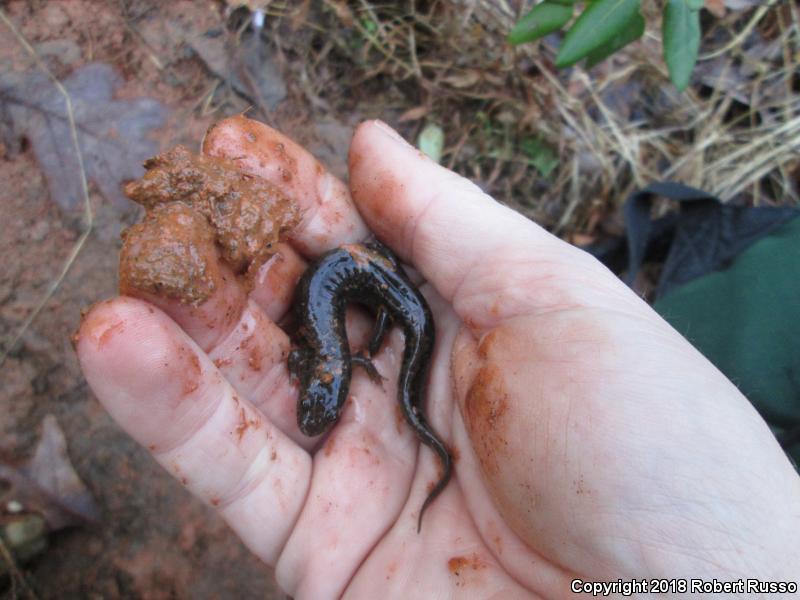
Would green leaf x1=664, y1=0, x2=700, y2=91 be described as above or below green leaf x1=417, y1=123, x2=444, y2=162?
above

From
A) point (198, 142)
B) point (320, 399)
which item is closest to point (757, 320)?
point (320, 399)

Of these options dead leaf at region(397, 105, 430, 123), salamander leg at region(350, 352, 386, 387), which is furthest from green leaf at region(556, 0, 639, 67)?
salamander leg at region(350, 352, 386, 387)

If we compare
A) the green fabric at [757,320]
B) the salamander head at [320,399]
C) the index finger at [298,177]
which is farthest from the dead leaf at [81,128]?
the green fabric at [757,320]

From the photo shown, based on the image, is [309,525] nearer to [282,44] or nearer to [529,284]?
[529,284]

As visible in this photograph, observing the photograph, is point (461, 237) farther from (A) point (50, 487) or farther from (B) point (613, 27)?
(A) point (50, 487)

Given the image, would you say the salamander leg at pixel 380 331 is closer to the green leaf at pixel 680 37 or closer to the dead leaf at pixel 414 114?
the dead leaf at pixel 414 114

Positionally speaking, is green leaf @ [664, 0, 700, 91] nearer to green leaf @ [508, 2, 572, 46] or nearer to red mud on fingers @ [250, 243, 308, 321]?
green leaf @ [508, 2, 572, 46]

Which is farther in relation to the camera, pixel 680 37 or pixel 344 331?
pixel 344 331
